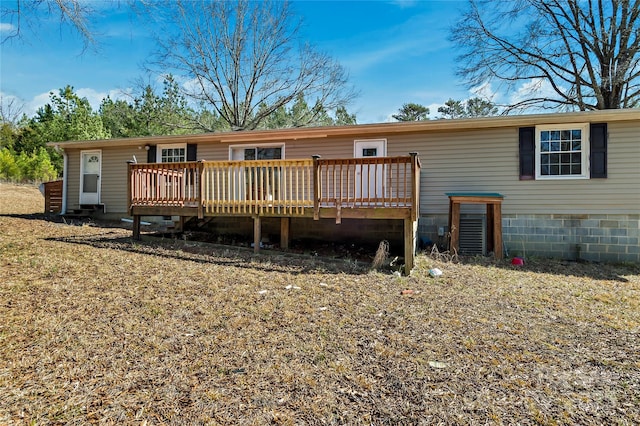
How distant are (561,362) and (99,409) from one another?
3.51m

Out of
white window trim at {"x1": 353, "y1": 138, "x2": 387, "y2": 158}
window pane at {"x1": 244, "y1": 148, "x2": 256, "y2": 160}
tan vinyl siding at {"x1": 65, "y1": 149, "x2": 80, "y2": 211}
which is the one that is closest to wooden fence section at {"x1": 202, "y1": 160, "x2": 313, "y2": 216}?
white window trim at {"x1": 353, "y1": 138, "x2": 387, "y2": 158}

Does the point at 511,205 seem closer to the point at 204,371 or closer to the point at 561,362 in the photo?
the point at 561,362

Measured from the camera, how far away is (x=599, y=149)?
7.50 meters

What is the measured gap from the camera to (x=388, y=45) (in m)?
15.3

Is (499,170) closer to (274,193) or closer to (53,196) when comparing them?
(274,193)

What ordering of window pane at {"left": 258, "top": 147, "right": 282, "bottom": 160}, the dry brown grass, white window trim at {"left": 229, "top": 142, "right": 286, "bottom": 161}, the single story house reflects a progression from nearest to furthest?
the dry brown grass < the single story house < white window trim at {"left": 229, "top": 142, "right": 286, "bottom": 161} < window pane at {"left": 258, "top": 147, "right": 282, "bottom": 160}

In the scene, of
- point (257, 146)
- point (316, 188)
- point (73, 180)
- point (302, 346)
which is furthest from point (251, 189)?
point (73, 180)

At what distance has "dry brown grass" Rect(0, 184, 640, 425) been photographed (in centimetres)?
227

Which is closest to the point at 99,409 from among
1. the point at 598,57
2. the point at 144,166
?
the point at 144,166

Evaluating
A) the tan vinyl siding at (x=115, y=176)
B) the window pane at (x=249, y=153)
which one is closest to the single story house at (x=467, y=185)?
the window pane at (x=249, y=153)

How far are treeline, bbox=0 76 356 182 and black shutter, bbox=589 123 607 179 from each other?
567 inches

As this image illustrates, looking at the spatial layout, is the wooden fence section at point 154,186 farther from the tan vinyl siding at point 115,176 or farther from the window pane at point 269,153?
the tan vinyl siding at point 115,176

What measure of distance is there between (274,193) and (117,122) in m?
22.8

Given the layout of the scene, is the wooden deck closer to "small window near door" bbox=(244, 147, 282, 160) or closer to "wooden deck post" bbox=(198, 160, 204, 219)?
"wooden deck post" bbox=(198, 160, 204, 219)
